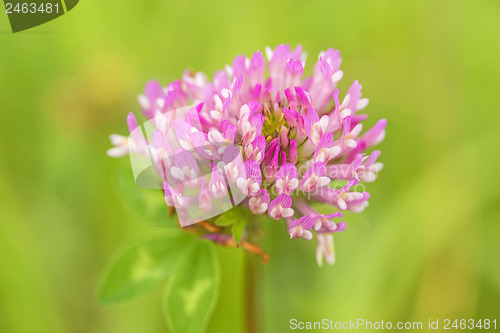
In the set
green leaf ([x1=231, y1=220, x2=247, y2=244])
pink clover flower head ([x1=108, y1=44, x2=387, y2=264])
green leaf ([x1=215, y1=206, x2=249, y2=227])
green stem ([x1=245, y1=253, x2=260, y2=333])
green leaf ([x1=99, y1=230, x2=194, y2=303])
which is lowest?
green stem ([x1=245, y1=253, x2=260, y2=333])

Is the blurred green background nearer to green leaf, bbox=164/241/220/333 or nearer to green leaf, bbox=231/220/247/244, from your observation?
green leaf, bbox=164/241/220/333

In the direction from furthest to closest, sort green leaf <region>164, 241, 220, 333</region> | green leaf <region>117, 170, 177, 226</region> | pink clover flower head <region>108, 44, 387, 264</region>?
green leaf <region>117, 170, 177, 226</region> < green leaf <region>164, 241, 220, 333</region> < pink clover flower head <region>108, 44, 387, 264</region>

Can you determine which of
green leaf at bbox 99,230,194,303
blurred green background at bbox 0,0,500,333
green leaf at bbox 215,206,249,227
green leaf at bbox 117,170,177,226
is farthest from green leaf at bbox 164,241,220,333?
blurred green background at bbox 0,0,500,333

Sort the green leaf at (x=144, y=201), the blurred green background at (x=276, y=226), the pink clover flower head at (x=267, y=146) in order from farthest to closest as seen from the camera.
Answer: the blurred green background at (x=276, y=226)
the green leaf at (x=144, y=201)
the pink clover flower head at (x=267, y=146)

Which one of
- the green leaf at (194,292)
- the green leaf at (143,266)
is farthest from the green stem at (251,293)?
the green leaf at (143,266)

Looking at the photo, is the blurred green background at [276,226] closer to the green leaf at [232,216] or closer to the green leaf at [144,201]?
the green leaf at [144,201]

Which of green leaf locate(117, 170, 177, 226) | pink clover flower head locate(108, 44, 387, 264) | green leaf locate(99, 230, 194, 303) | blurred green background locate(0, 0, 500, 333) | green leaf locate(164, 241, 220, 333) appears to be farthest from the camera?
blurred green background locate(0, 0, 500, 333)

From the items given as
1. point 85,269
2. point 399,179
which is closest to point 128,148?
point 85,269
